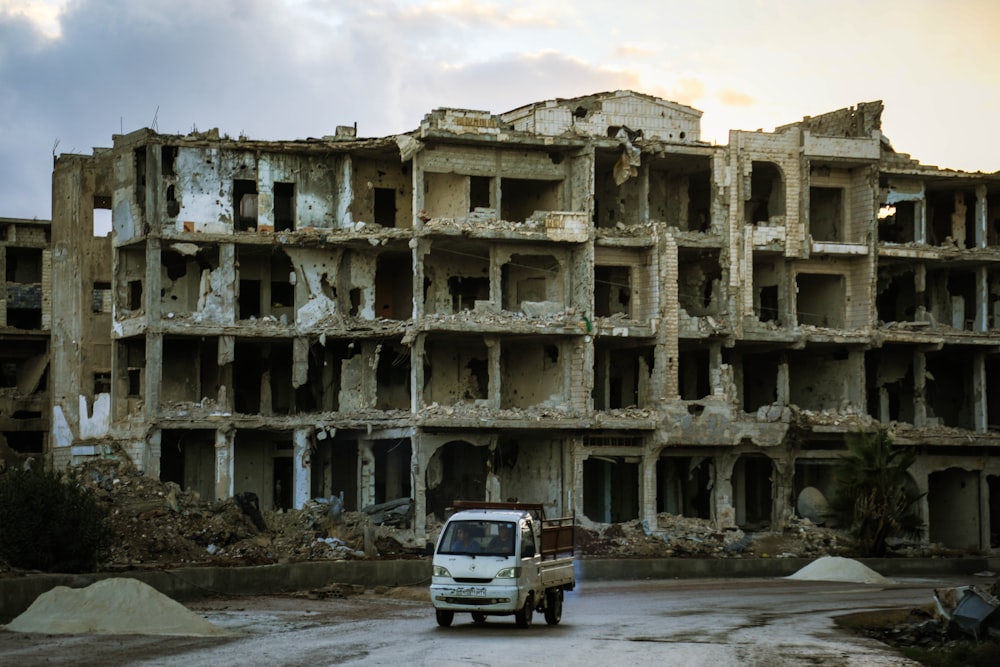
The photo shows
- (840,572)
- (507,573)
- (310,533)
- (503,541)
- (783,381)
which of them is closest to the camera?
(507,573)

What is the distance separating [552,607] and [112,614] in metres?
6.86

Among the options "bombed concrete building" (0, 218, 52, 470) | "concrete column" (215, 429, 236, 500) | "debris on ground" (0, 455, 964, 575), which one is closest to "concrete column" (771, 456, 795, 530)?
"debris on ground" (0, 455, 964, 575)

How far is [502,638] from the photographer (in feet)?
69.8

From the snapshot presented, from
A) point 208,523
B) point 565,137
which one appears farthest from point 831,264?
point 208,523

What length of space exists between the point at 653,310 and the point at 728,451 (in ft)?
17.0

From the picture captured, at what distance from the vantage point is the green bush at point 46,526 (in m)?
27.9

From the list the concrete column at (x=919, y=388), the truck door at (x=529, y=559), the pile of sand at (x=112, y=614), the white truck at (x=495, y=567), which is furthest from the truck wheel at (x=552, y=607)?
the concrete column at (x=919, y=388)

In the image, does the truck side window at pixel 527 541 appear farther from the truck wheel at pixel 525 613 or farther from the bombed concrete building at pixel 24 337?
the bombed concrete building at pixel 24 337

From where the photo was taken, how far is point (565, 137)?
47750 millimetres

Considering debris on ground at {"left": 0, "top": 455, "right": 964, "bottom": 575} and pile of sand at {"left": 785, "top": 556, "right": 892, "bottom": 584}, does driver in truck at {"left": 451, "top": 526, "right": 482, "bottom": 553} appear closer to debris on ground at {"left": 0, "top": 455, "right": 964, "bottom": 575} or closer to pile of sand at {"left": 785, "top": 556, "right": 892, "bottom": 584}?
debris on ground at {"left": 0, "top": 455, "right": 964, "bottom": 575}

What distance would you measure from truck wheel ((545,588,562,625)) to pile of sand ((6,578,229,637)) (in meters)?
5.20

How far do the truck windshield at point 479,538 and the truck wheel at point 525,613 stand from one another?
2.84 ft

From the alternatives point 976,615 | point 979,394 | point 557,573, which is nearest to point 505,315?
point 979,394

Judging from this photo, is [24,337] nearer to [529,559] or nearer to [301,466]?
[301,466]
